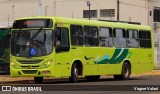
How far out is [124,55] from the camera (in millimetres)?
31703

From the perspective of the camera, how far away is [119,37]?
31.4 m

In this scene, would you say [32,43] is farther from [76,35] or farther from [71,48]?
[76,35]

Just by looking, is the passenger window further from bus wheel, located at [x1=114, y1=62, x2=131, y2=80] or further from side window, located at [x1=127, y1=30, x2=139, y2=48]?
side window, located at [x1=127, y1=30, x2=139, y2=48]

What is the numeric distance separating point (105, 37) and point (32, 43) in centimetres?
546

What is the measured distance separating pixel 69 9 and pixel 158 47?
19.5 metres

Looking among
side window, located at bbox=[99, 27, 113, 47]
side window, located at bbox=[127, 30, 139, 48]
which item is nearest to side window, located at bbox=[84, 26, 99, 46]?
side window, located at bbox=[99, 27, 113, 47]

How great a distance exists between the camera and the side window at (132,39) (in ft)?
106

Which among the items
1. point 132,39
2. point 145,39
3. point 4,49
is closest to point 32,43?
point 4,49

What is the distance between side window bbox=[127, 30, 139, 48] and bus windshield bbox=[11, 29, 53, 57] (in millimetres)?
7627

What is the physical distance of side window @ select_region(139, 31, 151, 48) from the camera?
3344 centimetres

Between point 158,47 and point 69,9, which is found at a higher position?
point 69,9

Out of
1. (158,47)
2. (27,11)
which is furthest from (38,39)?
(27,11)

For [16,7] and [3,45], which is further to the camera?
[16,7]

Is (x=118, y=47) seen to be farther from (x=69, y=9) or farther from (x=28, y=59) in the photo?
(x=69, y=9)
